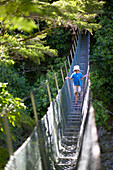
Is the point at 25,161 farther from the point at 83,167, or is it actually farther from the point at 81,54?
the point at 81,54

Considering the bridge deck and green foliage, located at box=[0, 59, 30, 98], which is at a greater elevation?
the bridge deck

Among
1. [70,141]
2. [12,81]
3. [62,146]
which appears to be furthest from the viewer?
[12,81]

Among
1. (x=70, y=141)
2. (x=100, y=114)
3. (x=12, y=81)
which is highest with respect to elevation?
(x=70, y=141)

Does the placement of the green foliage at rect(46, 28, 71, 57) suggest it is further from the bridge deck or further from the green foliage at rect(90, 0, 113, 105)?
the bridge deck

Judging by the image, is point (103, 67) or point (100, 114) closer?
point (100, 114)

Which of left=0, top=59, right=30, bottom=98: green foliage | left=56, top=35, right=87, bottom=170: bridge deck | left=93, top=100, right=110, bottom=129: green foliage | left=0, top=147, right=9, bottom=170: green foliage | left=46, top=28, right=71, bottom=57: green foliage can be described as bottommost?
left=93, top=100, right=110, bottom=129: green foliage

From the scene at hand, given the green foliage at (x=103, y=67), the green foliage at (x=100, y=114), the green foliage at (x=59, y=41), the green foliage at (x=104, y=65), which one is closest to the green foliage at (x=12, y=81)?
the green foliage at (x=100, y=114)

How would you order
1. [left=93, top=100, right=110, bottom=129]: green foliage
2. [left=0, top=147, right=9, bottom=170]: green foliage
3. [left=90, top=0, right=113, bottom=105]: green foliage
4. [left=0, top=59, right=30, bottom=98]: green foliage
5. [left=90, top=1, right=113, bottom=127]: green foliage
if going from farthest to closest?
[left=90, top=0, right=113, bottom=105]: green foliage → [left=90, top=1, right=113, bottom=127]: green foliage → [left=93, top=100, right=110, bottom=129]: green foliage → [left=0, top=59, right=30, bottom=98]: green foliage → [left=0, top=147, right=9, bottom=170]: green foliage

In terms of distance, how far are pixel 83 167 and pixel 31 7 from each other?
3.52ft

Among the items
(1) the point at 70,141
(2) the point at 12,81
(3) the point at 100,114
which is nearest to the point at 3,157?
(1) the point at 70,141

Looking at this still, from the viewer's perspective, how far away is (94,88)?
31.6 ft

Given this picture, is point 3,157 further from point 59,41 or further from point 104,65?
point 59,41

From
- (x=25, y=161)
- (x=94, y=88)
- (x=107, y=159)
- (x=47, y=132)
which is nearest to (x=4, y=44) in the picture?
(x=47, y=132)

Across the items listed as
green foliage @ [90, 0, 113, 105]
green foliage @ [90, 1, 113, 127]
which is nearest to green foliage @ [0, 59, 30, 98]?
green foliage @ [90, 1, 113, 127]
